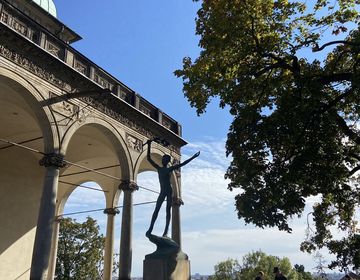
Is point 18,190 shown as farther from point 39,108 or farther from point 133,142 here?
point 39,108

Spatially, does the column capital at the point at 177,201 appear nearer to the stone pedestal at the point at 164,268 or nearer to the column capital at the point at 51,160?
the column capital at the point at 51,160

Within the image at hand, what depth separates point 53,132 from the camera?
12719 mm

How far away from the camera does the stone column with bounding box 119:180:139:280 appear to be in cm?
1486

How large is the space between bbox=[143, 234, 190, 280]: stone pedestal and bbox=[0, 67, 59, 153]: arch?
527cm

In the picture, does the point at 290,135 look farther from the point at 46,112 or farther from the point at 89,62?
the point at 89,62

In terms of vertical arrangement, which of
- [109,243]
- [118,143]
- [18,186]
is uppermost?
[118,143]

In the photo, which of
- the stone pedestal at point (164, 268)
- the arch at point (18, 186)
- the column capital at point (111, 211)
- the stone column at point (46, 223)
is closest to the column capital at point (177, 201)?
the column capital at point (111, 211)

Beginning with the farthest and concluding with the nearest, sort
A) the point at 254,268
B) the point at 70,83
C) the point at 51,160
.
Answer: the point at 254,268
the point at 70,83
the point at 51,160

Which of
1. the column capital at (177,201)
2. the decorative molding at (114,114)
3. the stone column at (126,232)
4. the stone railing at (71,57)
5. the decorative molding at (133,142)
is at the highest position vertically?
the stone railing at (71,57)

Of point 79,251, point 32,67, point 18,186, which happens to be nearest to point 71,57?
point 32,67

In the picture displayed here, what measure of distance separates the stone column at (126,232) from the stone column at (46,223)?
13.4ft

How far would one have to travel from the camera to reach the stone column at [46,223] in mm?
11141

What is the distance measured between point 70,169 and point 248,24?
15.2 m

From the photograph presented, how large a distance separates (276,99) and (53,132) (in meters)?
7.24
